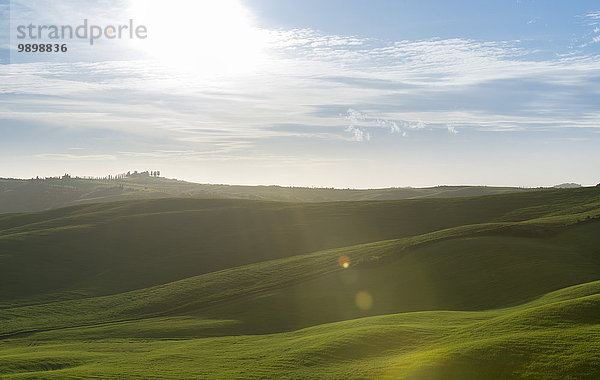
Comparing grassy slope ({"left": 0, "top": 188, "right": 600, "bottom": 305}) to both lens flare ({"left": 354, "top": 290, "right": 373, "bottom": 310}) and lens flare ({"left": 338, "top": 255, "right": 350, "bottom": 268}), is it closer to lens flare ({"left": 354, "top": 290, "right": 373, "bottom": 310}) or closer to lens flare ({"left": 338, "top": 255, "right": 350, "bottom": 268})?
lens flare ({"left": 338, "top": 255, "right": 350, "bottom": 268})

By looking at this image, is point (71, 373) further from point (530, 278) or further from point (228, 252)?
point (228, 252)

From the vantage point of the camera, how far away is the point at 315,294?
59.3 m

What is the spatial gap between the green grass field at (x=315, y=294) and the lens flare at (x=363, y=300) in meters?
0.32

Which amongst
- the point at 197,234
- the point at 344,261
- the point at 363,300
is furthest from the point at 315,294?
the point at 197,234

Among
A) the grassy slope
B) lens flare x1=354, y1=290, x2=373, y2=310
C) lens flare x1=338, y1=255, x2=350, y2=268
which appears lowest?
lens flare x1=354, y1=290, x2=373, y2=310

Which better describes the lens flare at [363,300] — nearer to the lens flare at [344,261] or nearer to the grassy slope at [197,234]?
the lens flare at [344,261]

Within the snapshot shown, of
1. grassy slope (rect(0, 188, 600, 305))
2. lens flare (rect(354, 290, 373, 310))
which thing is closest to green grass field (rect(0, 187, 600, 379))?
lens flare (rect(354, 290, 373, 310))

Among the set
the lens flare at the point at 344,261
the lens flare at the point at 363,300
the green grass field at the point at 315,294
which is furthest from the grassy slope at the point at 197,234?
the lens flare at the point at 363,300

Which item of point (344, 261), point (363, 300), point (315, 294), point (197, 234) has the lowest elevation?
point (363, 300)

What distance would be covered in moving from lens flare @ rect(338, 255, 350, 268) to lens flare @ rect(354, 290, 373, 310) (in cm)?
1161

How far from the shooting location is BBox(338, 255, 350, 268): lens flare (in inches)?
2737

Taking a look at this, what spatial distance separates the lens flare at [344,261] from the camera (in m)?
69.5

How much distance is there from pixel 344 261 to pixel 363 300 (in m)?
16.9

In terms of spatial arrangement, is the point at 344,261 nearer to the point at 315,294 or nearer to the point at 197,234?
the point at 315,294
